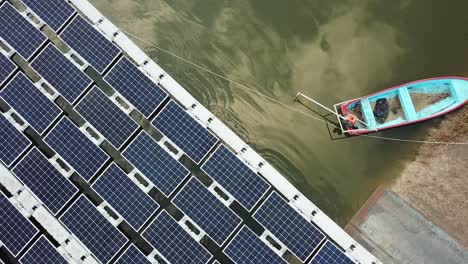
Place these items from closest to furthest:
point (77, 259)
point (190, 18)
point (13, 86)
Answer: point (77, 259)
point (13, 86)
point (190, 18)

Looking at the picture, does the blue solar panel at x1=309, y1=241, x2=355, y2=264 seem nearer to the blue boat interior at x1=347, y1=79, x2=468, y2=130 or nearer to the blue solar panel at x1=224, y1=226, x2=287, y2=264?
the blue solar panel at x1=224, y1=226, x2=287, y2=264

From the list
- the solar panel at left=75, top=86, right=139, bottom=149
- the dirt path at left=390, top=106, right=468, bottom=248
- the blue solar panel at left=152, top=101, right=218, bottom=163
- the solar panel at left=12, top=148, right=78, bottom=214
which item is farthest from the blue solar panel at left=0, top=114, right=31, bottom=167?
the dirt path at left=390, top=106, right=468, bottom=248

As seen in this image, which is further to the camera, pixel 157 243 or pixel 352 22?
pixel 352 22

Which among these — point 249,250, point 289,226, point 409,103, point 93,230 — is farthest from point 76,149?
point 409,103

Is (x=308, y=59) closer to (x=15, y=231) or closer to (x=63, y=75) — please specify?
(x=63, y=75)

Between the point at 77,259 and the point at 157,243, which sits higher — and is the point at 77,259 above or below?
below

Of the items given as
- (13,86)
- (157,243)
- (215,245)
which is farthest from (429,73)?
(13,86)

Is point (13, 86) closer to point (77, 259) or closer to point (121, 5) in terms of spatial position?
point (121, 5)
